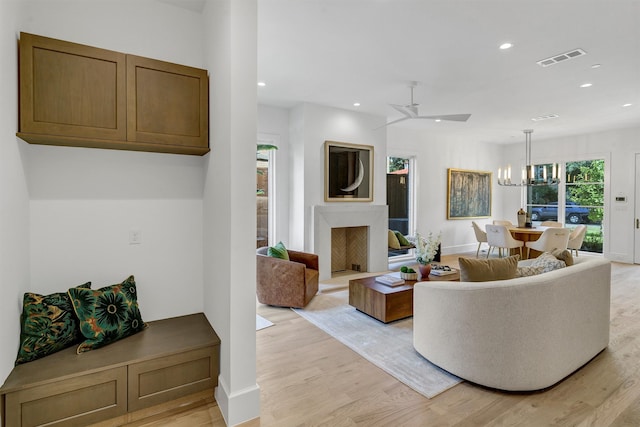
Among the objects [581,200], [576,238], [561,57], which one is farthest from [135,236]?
[581,200]

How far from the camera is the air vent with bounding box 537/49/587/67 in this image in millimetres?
3361

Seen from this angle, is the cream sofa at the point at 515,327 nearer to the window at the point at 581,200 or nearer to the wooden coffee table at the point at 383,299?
the wooden coffee table at the point at 383,299

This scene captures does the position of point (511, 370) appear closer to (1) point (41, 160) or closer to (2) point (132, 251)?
(2) point (132, 251)

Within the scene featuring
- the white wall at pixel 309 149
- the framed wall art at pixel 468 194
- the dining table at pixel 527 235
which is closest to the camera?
the white wall at pixel 309 149

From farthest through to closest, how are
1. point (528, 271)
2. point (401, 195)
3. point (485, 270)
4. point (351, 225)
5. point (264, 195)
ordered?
1. point (401, 195)
2. point (351, 225)
3. point (264, 195)
4. point (528, 271)
5. point (485, 270)

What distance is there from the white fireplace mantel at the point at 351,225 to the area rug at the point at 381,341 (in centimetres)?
106

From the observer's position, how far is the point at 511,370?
7.29 ft

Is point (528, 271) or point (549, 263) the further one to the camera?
point (549, 263)

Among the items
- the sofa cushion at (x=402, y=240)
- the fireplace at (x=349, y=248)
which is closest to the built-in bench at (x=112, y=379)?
the fireplace at (x=349, y=248)

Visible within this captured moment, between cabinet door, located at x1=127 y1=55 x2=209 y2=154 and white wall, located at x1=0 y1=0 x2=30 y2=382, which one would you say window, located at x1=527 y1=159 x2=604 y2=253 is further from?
white wall, located at x1=0 y1=0 x2=30 y2=382

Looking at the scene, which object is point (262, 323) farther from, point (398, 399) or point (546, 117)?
point (546, 117)

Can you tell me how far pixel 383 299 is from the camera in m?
3.48

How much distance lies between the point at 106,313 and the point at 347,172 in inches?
167

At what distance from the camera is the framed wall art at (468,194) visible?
7961mm
